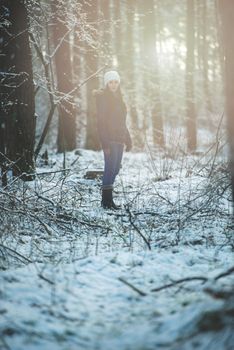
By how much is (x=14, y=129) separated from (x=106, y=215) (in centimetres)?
310

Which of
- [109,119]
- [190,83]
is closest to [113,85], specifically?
[109,119]

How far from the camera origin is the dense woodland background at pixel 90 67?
8383mm

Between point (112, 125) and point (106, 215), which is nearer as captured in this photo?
point (106, 215)

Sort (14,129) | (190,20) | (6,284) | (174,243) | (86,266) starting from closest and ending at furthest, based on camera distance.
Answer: (6,284) < (86,266) < (174,243) < (14,129) < (190,20)

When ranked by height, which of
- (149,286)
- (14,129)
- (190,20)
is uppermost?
(190,20)

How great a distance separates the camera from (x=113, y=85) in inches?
274

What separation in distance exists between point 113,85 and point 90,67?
8.30m

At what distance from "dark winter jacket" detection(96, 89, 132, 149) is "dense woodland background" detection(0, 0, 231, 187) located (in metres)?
1.47

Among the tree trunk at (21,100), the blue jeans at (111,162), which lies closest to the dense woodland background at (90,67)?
the tree trunk at (21,100)

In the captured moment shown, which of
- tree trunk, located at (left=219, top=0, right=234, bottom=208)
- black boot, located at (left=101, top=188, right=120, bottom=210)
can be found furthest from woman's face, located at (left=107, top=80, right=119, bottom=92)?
tree trunk, located at (left=219, top=0, right=234, bottom=208)

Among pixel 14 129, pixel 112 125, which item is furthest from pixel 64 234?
pixel 14 129

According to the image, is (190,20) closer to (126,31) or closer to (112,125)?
(126,31)

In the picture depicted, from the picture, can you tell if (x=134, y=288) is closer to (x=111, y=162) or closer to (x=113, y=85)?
(x=111, y=162)

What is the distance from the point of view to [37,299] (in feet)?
11.5
